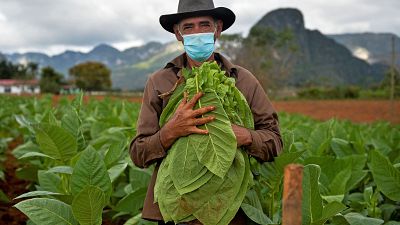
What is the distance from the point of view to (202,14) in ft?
6.32

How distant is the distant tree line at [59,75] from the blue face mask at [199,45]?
198 feet

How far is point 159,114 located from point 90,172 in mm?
563

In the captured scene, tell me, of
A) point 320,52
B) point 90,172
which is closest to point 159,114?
point 90,172

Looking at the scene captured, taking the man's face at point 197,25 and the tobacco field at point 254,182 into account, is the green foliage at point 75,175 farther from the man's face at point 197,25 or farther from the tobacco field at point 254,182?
the man's face at point 197,25

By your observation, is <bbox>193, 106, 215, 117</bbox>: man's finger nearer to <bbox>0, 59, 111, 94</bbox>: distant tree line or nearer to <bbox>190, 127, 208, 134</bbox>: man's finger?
<bbox>190, 127, 208, 134</bbox>: man's finger

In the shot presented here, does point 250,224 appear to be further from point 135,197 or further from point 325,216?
point 135,197

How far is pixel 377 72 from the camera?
157 metres

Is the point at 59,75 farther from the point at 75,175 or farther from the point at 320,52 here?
the point at 320,52

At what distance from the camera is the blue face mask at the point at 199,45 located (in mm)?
1901

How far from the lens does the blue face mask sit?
1901 millimetres

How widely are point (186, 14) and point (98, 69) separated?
288 feet

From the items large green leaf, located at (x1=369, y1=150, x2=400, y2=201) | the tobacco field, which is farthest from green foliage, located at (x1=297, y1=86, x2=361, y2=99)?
large green leaf, located at (x1=369, y1=150, x2=400, y2=201)

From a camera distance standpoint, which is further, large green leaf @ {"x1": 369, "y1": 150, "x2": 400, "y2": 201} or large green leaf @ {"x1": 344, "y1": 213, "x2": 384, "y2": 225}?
large green leaf @ {"x1": 369, "y1": 150, "x2": 400, "y2": 201}

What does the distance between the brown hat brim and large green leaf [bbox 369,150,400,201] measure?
1.00 m
